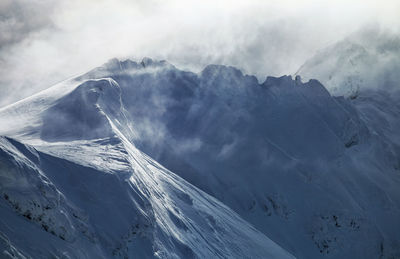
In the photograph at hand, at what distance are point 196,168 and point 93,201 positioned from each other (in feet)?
217

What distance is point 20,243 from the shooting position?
42.0 metres

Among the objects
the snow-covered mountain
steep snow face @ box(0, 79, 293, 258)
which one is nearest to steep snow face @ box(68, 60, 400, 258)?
the snow-covered mountain

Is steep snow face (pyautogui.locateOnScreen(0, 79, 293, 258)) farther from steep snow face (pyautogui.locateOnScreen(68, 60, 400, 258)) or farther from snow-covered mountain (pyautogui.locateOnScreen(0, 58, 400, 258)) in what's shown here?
steep snow face (pyautogui.locateOnScreen(68, 60, 400, 258))

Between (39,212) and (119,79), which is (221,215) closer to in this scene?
(39,212)

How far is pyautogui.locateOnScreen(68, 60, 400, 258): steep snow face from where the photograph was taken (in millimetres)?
118375

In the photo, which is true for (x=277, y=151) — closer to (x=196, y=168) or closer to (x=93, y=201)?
(x=196, y=168)

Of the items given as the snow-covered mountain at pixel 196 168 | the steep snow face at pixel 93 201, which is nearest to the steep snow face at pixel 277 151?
the snow-covered mountain at pixel 196 168

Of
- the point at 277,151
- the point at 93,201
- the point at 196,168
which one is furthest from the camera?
the point at 277,151

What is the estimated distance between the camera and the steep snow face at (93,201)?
45.8 meters

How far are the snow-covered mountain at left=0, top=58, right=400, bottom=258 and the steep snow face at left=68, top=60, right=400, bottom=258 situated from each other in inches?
12.6

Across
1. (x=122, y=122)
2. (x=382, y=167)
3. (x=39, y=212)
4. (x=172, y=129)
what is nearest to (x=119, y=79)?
(x=172, y=129)

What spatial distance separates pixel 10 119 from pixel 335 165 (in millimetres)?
80520

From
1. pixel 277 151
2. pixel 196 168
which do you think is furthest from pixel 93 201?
pixel 277 151

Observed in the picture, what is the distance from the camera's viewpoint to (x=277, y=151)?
430ft
